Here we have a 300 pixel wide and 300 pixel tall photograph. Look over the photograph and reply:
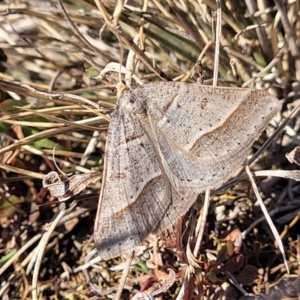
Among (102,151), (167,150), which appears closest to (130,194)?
(167,150)

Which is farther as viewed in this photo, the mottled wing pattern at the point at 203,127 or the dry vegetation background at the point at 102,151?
the dry vegetation background at the point at 102,151

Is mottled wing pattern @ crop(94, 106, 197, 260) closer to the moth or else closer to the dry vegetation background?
the moth

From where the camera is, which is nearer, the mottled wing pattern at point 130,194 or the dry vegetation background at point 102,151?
the mottled wing pattern at point 130,194

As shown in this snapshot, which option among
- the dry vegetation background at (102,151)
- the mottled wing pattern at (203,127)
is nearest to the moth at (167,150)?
the mottled wing pattern at (203,127)

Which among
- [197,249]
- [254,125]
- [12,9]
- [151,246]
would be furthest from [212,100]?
[12,9]

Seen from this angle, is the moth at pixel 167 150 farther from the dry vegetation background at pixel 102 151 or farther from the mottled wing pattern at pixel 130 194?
the dry vegetation background at pixel 102 151
